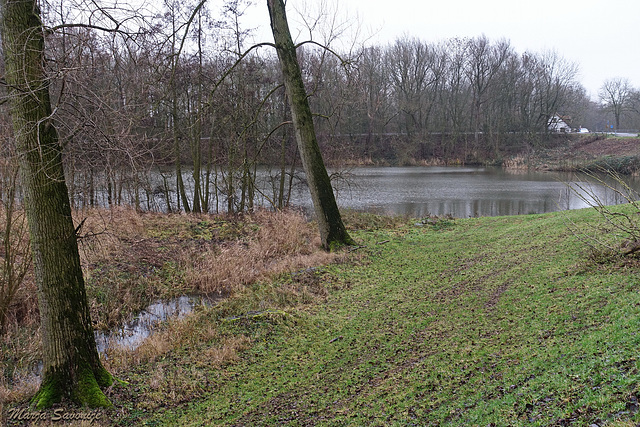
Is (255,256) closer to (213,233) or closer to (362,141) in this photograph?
(213,233)

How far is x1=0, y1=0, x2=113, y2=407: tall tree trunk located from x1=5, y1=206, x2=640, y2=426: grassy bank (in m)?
0.57

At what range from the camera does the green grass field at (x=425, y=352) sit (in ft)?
11.7

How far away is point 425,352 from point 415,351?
0.48 ft

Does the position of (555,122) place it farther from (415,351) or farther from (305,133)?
(415,351)

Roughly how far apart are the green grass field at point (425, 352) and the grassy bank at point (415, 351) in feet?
0.06

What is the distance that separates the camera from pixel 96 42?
190 inches

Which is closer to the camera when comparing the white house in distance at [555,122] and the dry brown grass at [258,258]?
the dry brown grass at [258,258]

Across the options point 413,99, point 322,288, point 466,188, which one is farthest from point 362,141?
point 322,288

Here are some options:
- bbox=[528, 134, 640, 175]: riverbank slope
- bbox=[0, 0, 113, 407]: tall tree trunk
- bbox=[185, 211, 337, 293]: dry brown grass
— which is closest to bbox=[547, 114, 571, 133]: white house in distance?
bbox=[528, 134, 640, 175]: riverbank slope

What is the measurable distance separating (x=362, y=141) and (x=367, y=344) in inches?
1804

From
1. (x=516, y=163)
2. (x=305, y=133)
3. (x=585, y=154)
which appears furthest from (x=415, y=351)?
(x=585, y=154)

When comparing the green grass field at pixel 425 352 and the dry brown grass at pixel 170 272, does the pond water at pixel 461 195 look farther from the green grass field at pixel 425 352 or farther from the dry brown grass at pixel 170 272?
Result: the green grass field at pixel 425 352

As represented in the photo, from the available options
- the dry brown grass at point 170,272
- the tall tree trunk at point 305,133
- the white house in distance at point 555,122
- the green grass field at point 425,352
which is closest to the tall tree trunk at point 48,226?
the dry brown grass at point 170,272

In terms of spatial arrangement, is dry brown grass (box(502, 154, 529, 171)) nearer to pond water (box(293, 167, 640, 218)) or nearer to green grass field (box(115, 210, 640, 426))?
pond water (box(293, 167, 640, 218))
